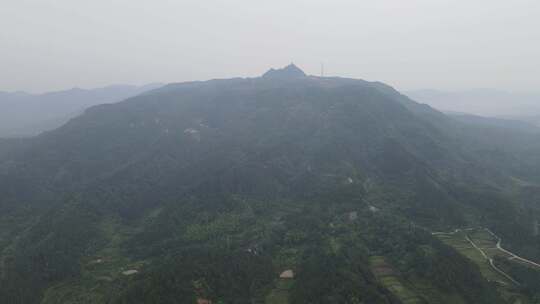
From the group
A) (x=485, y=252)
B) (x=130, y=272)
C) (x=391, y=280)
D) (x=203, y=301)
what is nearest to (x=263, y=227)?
(x=130, y=272)

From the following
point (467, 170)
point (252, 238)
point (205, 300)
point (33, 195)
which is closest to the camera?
point (205, 300)

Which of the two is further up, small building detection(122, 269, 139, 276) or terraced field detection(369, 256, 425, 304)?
terraced field detection(369, 256, 425, 304)

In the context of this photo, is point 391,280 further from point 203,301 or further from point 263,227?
→ point 263,227

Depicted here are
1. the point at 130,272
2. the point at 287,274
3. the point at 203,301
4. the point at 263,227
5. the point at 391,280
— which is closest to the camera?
the point at 203,301

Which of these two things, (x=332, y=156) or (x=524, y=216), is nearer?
(x=524, y=216)

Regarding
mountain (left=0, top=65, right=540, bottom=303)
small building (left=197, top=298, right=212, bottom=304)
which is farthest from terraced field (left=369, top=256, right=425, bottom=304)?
Answer: small building (left=197, top=298, right=212, bottom=304)

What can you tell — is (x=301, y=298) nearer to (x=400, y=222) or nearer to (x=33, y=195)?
(x=400, y=222)

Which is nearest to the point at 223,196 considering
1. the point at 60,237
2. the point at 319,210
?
the point at 319,210

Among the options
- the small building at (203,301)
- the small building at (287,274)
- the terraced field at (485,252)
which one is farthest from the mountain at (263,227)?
the terraced field at (485,252)

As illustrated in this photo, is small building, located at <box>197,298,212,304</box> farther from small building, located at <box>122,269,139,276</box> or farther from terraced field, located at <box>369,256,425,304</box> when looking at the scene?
terraced field, located at <box>369,256,425,304</box>

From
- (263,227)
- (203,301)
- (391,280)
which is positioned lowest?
(263,227)

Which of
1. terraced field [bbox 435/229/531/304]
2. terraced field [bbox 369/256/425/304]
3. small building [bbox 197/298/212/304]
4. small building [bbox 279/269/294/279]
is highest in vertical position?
small building [bbox 197/298/212/304]
